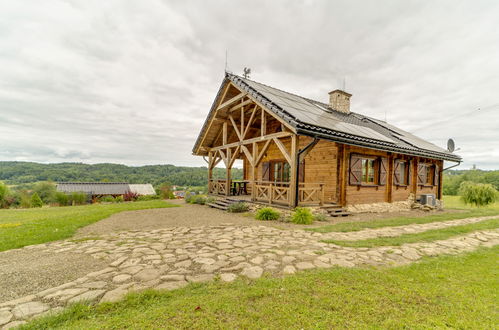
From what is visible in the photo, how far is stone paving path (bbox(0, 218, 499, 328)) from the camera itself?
92.2 inches

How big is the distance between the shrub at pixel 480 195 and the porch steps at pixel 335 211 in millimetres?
13457

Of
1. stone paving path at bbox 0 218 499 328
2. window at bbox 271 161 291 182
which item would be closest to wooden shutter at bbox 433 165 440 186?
stone paving path at bbox 0 218 499 328

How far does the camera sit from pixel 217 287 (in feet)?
8.20

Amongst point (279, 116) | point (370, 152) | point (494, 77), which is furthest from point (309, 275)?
point (494, 77)

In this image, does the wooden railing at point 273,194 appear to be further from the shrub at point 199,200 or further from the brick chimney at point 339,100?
the brick chimney at point 339,100

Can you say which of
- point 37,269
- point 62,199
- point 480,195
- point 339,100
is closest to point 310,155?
point 339,100

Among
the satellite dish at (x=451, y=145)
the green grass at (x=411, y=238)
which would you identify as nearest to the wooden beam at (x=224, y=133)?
the green grass at (x=411, y=238)

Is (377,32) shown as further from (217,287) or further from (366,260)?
(217,287)

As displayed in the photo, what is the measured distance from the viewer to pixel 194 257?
3.49m

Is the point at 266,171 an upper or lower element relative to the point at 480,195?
upper

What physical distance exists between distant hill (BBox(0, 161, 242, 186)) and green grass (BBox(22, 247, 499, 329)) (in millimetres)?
37105

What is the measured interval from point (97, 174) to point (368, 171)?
51054 mm

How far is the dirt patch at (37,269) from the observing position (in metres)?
2.53

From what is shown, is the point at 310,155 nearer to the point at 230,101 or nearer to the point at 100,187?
the point at 230,101
